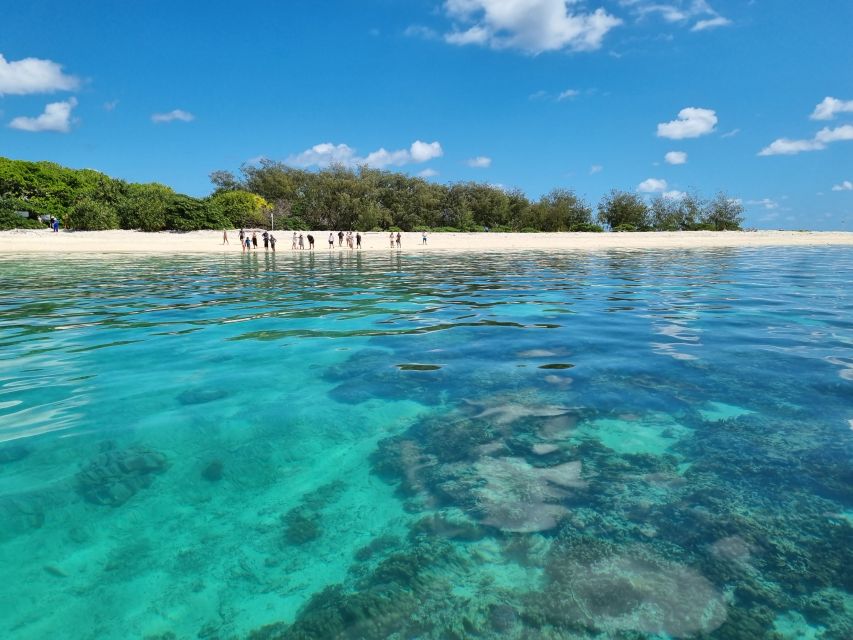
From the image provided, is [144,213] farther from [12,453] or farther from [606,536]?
[606,536]

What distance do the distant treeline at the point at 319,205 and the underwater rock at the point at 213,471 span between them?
171ft

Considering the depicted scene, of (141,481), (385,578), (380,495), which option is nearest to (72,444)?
(141,481)

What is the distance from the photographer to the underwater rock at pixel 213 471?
3238 mm

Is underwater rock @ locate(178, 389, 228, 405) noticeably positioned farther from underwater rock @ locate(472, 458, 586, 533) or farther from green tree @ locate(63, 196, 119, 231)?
green tree @ locate(63, 196, 119, 231)

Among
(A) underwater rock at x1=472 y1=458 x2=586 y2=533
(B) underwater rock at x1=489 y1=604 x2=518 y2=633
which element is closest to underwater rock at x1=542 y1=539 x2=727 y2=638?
(B) underwater rock at x1=489 y1=604 x2=518 y2=633

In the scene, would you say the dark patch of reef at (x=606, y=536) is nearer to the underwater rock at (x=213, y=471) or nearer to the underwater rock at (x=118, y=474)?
the underwater rock at (x=213, y=471)

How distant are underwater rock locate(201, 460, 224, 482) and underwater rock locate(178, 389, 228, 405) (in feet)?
4.47

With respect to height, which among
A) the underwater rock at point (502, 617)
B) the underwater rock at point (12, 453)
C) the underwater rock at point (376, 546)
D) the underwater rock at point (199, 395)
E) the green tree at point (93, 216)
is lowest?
the underwater rock at point (376, 546)

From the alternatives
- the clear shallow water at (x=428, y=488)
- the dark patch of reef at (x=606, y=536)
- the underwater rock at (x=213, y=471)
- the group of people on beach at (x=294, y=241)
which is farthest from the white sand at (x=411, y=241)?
the dark patch of reef at (x=606, y=536)

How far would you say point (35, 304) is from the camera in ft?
35.1

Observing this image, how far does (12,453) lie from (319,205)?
214 ft

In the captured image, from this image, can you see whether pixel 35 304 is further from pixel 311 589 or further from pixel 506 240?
pixel 506 240

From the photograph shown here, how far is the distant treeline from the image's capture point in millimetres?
49344

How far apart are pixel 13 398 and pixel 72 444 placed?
159 centimetres
